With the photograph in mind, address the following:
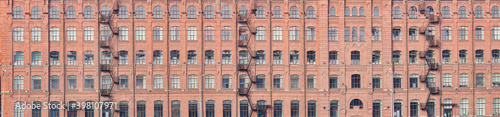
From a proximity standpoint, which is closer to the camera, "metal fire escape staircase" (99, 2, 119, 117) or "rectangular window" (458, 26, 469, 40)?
"metal fire escape staircase" (99, 2, 119, 117)

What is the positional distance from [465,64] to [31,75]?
173 ft

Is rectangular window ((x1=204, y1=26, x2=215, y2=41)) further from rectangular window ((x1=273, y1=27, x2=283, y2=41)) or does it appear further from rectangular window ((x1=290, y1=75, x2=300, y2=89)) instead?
rectangular window ((x1=290, y1=75, x2=300, y2=89))

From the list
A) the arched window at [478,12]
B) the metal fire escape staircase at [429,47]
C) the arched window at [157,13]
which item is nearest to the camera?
the arched window at [157,13]

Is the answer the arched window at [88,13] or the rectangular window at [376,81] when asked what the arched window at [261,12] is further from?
the arched window at [88,13]

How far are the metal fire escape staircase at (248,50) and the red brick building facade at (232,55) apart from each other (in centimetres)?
14

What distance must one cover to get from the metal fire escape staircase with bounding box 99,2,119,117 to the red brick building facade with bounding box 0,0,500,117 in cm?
12

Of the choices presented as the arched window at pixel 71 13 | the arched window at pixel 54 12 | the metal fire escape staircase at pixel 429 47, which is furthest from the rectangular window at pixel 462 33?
the arched window at pixel 54 12

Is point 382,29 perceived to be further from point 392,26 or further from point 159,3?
point 159,3

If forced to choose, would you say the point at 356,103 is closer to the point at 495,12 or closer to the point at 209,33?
the point at 209,33

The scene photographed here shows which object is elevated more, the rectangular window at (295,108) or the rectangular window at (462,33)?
the rectangular window at (462,33)

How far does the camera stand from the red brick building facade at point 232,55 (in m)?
74.9

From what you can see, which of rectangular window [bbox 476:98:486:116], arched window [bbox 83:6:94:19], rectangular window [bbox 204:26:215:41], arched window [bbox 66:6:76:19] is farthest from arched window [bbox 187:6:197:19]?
rectangular window [bbox 476:98:486:116]

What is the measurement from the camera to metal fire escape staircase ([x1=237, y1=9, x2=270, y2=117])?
246 feet

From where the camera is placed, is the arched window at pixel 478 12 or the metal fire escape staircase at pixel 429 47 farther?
the arched window at pixel 478 12
